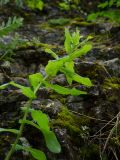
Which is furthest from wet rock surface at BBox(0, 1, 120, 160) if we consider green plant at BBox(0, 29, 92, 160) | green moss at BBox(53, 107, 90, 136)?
green plant at BBox(0, 29, 92, 160)

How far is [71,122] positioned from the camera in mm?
3055

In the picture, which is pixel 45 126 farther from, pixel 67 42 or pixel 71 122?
pixel 71 122

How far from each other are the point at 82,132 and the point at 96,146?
174 mm

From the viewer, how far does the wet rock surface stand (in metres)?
2.81

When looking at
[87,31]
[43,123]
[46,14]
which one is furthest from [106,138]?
[46,14]

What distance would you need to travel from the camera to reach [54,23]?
21.2 feet

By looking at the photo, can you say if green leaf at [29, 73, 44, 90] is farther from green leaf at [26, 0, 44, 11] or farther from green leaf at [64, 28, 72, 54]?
green leaf at [26, 0, 44, 11]

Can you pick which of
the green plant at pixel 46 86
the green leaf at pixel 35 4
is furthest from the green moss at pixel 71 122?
the green leaf at pixel 35 4

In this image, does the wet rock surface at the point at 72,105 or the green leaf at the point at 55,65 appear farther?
the wet rock surface at the point at 72,105

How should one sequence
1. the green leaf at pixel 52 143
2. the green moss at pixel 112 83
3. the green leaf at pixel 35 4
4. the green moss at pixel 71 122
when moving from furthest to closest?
1. the green leaf at pixel 35 4
2. the green moss at pixel 112 83
3. the green moss at pixel 71 122
4. the green leaf at pixel 52 143

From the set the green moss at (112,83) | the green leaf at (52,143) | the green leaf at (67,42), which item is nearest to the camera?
the green leaf at (52,143)

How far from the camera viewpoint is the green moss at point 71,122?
2.96 metres

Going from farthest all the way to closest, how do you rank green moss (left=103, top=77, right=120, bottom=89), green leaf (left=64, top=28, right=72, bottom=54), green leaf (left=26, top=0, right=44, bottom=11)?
green leaf (left=26, top=0, right=44, bottom=11) < green moss (left=103, top=77, right=120, bottom=89) < green leaf (left=64, top=28, right=72, bottom=54)

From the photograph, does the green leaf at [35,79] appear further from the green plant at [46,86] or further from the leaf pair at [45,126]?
the leaf pair at [45,126]
